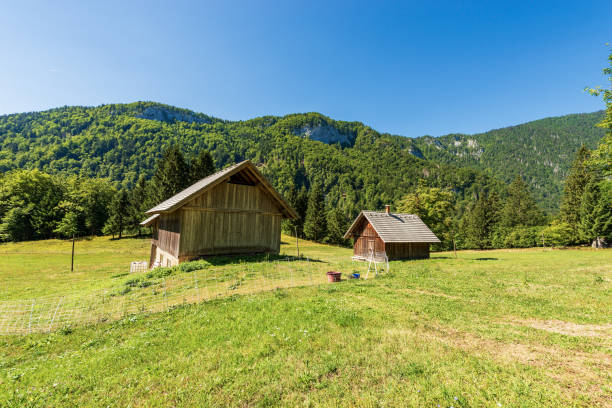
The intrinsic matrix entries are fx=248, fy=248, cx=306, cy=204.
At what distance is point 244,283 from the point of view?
13.8m

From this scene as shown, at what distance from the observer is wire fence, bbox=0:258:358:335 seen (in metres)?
10.1

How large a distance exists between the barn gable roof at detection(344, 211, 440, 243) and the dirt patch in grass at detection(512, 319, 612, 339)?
2056 centimetres

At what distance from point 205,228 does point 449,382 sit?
17826 millimetres

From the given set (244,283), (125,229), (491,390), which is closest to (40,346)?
(244,283)

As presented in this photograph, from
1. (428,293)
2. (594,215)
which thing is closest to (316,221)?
(594,215)

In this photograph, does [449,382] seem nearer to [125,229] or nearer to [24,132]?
[125,229]

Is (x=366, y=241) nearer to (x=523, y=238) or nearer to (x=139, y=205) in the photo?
(x=523, y=238)

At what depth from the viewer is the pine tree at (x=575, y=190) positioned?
5447 cm

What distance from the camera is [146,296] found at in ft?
40.4

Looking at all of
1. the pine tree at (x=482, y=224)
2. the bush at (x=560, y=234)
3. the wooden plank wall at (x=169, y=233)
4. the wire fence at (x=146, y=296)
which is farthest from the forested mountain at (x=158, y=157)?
the wire fence at (x=146, y=296)

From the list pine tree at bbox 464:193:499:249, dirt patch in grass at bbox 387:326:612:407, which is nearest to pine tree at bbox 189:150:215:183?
dirt patch in grass at bbox 387:326:612:407

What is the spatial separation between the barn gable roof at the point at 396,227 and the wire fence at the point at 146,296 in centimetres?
1524

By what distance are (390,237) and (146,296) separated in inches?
996

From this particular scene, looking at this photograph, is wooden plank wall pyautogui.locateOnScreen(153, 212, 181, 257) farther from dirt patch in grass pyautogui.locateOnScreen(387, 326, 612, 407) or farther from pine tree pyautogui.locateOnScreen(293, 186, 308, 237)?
pine tree pyautogui.locateOnScreen(293, 186, 308, 237)
